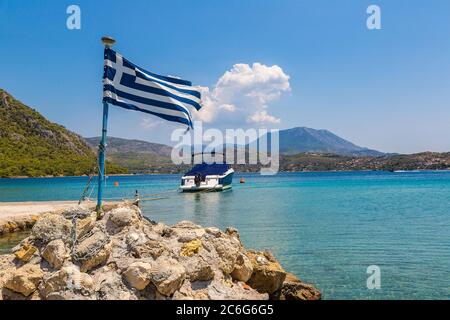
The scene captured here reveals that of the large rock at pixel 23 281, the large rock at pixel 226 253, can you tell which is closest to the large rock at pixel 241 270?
the large rock at pixel 226 253

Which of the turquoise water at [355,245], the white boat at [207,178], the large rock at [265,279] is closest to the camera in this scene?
the large rock at [265,279]

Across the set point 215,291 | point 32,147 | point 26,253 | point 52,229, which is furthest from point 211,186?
point 32,147

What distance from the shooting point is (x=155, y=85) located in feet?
35.9

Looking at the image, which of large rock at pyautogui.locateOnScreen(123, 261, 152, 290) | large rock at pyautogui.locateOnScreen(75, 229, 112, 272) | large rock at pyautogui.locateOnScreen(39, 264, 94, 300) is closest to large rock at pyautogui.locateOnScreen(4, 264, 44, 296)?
large rock at pyautogui.locateOnScreen(39, 264, 94, 300)

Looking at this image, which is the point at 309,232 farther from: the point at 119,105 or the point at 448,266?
the point at 119,105

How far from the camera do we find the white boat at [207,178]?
60.6 meters

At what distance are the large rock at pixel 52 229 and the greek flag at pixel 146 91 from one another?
3312 mm

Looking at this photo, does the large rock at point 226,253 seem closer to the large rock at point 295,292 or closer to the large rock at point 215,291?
the large rock at point 215,291

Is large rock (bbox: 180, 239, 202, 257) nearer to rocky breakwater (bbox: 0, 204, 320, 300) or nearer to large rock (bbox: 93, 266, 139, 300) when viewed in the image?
rocky breakwater (bbox: 0, 204, 320, 300)

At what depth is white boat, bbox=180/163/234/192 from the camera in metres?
60.6

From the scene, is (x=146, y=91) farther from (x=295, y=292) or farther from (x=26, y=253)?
(x=295, y=292)

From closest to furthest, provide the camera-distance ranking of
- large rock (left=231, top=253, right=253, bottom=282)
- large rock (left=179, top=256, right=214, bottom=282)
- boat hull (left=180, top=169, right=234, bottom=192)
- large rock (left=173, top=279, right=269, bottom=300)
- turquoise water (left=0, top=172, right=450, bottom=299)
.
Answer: large rock (left=173, top=279, right=269, bottom=300)
large rock (left=179, top=256, right=214, bottom=282)
large rock (left=231, top=253, right=253, bottom=282)
turquoise water (left=0, top=172, right=450, bottom=299)
boat hull (left=180, top=169, right=234, bottom=192)

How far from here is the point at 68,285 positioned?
23.9 ft

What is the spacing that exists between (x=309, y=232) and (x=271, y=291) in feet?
45.3
